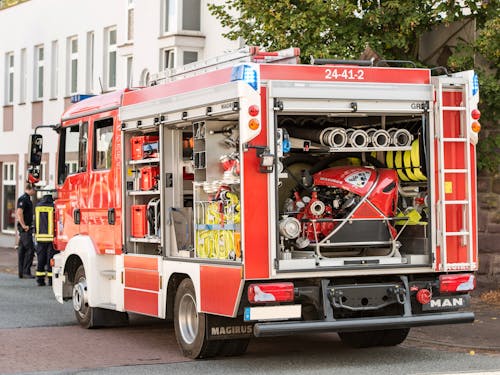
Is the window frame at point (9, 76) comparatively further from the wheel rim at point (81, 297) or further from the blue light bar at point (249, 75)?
the blue light bar at point (249, 75)

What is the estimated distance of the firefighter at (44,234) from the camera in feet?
53.9

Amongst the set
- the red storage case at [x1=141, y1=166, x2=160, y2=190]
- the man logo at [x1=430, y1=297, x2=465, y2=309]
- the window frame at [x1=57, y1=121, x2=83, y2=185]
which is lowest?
the man logo at [x1=430, y1=297, x2=465, y2=309]

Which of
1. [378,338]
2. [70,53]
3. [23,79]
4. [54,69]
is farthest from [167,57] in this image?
[378,338]

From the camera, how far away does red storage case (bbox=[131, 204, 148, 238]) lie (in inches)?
509

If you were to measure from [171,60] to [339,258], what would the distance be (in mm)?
17644

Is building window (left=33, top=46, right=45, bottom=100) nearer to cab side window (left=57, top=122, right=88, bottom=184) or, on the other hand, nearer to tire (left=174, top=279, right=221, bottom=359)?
cab side window (left=57, top=122, right=88, bottom=184)

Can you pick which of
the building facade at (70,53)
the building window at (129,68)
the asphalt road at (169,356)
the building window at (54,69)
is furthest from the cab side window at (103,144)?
the building window at (54,69)

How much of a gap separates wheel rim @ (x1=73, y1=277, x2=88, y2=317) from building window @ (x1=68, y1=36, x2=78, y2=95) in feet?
68.1

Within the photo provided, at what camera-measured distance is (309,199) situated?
37.6 feet

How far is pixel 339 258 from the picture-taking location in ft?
36.8

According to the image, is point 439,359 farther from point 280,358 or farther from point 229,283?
point 229,283

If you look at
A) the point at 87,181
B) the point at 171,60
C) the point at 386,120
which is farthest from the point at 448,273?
the point at 171,60

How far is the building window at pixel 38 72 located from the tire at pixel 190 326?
26644 mm

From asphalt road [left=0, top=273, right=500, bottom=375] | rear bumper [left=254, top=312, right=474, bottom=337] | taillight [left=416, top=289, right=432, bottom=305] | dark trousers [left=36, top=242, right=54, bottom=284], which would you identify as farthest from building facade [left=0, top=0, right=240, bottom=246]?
rear bumper [left=254, top=312, right=474, bottom=337]
